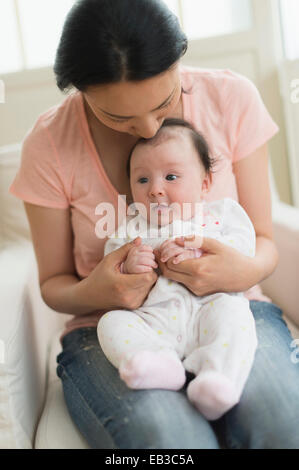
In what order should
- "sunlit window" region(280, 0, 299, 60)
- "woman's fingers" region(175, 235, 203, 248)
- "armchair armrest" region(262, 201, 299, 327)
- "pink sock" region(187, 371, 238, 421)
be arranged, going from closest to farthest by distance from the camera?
1. "pink sock" region(187, 371, 238, 421)
2. "woman's fingers" region(175, 235, 203, 248)
3. "armchair armrest" region(262, 201, 299, 327)
4. "sunlit window" region(280, 0, 299, 60)

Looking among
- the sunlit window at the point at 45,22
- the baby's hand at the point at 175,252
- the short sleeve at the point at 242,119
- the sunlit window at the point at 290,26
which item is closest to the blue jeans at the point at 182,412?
the baby's hand at the point at 175,252

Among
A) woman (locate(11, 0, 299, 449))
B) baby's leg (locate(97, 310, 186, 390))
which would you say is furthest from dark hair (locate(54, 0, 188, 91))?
baby's leg (locate(97, 310, 186, 390))

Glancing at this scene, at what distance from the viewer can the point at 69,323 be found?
1.21 m

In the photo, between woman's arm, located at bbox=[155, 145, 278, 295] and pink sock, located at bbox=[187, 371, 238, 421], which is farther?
woman's arm, located at bbox=[155, 145, 278, 295]

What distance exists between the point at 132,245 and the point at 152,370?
270 mm

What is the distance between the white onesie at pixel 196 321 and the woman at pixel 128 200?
0.10 ft

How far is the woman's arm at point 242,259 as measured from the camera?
100 centimetres

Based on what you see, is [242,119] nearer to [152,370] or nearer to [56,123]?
[56,123]

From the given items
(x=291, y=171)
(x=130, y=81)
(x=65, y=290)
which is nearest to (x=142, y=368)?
(x=65, y=290)

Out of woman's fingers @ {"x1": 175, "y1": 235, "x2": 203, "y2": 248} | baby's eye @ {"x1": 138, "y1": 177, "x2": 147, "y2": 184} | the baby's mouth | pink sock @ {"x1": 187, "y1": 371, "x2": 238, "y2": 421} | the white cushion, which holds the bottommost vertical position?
the white cushion

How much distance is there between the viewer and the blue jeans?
836mm

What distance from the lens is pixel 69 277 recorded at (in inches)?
48.2

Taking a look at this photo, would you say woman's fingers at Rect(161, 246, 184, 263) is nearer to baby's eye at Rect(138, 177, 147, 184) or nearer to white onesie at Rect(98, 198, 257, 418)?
white onesie at Rect(98, 198, 257, 418)

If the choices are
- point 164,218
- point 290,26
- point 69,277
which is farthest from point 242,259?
point 290,26
